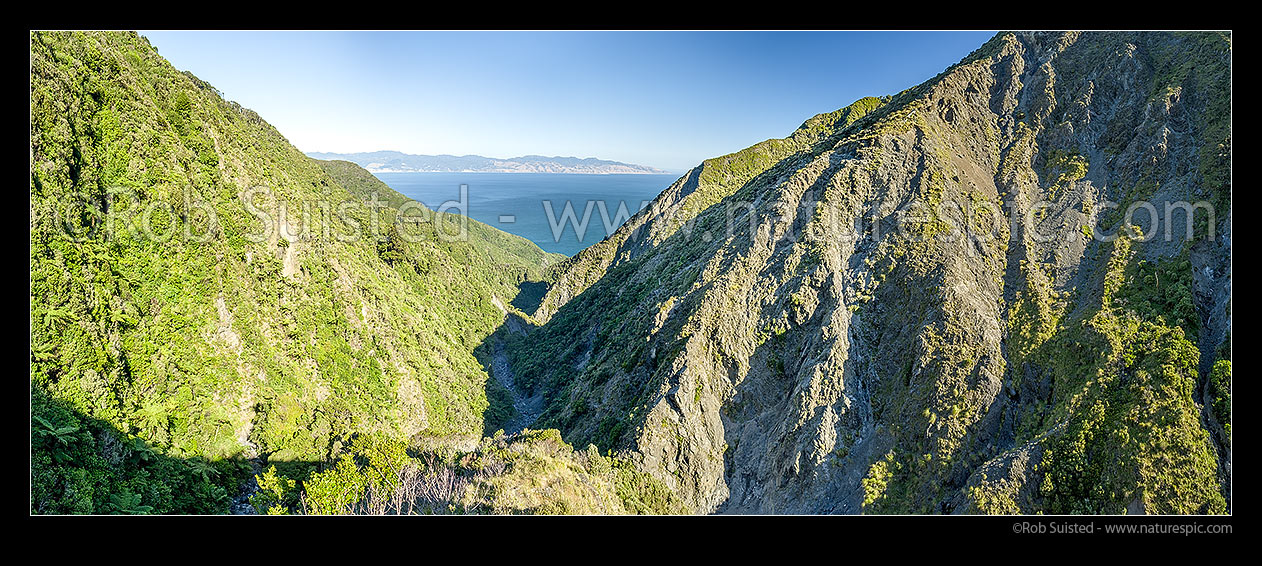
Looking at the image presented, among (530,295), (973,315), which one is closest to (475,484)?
(973,315)

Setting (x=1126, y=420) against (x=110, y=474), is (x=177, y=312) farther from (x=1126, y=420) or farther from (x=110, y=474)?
(x=1126, y=420)

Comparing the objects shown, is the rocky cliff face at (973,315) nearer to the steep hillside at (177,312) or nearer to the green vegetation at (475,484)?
the green vegetation at (475,484)

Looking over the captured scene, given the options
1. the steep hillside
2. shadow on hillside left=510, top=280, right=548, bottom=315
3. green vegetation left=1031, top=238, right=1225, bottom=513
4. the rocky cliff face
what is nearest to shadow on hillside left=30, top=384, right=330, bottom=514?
the steep hillside

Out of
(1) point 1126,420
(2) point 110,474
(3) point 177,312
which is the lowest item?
(2) point 110,474

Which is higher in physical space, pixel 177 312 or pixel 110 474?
pixel 177 312

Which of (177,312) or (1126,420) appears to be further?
(177,312)

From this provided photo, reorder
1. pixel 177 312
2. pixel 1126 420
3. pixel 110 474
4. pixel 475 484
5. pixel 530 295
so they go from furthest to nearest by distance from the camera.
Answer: pixel 530 295
pixel 177 312
pixel 475 484
pixel 1126 420
pixel 110 474

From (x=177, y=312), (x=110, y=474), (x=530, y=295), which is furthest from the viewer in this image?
(x=530, y=295)
